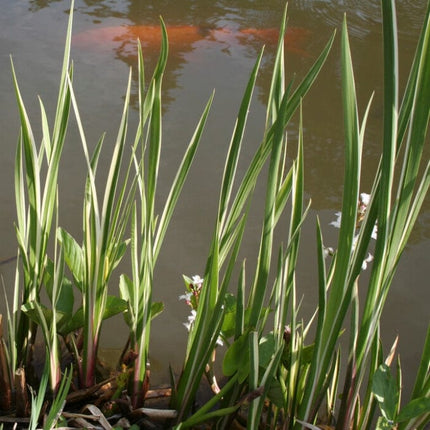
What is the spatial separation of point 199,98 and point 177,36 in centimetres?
83

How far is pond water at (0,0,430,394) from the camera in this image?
2049 mm

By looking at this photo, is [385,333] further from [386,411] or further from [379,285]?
[379,285]

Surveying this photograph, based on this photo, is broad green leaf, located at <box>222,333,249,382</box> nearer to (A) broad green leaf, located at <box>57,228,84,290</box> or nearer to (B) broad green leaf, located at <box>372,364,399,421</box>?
(B) broad green leaf, located at <box>372,364,399,421</box>

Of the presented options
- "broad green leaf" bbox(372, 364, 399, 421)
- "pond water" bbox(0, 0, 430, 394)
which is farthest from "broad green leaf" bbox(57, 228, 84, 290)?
"broad green leaf" bbox(372, 364, 399, 421)

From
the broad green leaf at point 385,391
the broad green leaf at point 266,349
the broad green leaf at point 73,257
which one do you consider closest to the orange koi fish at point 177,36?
the broad green leaf at point 73,257

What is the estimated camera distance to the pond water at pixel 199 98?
80.7 inches

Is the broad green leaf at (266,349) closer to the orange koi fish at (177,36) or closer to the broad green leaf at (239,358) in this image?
the broad green leaf at (239,358)

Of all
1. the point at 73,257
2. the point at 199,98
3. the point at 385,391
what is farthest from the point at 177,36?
the point at 385,391

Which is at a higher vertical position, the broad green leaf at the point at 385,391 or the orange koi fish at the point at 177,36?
the broad green leaf at the point at 385,391

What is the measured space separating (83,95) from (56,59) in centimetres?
44

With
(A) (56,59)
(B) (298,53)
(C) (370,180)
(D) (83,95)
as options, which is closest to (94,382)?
(C) (370,180)

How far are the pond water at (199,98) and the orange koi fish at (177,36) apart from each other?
0.01 m

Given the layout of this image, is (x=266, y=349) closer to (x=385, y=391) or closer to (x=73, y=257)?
(x=385, y=391)

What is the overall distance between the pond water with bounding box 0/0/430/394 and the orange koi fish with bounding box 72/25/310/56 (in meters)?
0.01
